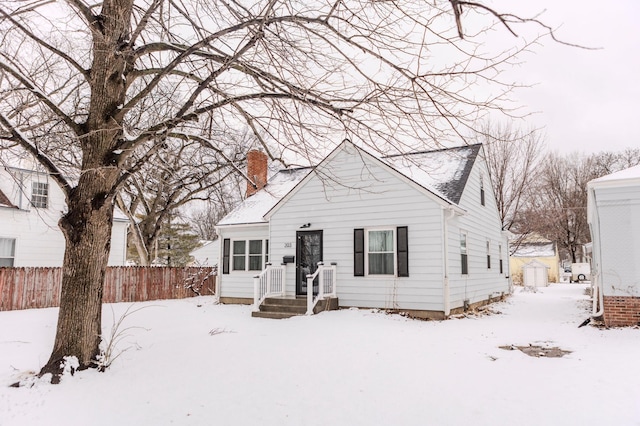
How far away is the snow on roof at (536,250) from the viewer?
3234cm

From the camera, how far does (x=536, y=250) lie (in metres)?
33.0

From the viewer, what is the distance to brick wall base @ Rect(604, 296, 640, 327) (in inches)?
344

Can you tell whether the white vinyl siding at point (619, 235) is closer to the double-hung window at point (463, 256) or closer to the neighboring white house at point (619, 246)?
the neighboring white house at point (619, 246)

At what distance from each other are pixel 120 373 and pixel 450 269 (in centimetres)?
820

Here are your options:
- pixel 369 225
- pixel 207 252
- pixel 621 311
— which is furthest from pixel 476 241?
pixel 207 252

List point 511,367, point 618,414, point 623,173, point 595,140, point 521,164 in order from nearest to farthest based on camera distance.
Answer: point 618,414, point 511,367, point 623,173, point 521,164, point 595,140

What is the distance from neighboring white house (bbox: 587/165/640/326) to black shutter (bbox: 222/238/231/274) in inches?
435

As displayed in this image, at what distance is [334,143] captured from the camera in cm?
514

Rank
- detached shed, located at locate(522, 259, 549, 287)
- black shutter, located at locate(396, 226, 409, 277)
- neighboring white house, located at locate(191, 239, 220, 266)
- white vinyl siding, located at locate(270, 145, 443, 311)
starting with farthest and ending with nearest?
1. neighboring white house, located at locate(191, 239, 220, 266)
2. detached shed, located at locate(522, 259, 549, 287)
3. black shutter, located at locate(396, 226, 409, 277)
4. white vinyl siding, located at locate(270, 145, 443, 311)

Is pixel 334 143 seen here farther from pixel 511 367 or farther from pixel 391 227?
pixel 391 227

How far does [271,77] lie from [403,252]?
290 inches

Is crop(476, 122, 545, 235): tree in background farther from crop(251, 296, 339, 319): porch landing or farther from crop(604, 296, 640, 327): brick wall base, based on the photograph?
crop(251, 296, 339, 319): porch landing

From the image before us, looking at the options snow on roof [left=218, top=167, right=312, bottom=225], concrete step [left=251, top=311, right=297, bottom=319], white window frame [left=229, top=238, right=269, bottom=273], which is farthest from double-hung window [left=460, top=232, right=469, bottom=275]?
white window frame [left=229, top=238, right=269, bottom=273]

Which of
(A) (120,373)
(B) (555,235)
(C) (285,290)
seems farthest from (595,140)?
(A) (120,373)
